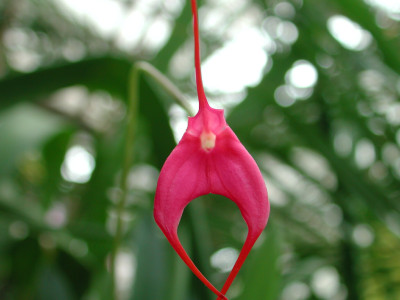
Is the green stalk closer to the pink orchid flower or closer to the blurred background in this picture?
the blurred background

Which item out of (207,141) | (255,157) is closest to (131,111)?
(207,141)

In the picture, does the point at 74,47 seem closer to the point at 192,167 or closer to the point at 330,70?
the point at 330,70

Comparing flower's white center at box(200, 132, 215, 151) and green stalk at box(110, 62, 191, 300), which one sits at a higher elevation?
flower's white center at box(200, 132, 215, 151)

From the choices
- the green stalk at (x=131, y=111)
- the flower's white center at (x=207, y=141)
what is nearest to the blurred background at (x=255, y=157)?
the green stalk at (x=131, y=111)

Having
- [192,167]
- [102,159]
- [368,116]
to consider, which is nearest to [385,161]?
[368,116]

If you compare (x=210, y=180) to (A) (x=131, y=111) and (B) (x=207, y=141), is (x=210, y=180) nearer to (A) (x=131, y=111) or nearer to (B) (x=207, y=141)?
(B) (x=207, y=141)

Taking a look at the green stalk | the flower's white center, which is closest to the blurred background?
the green stalk
